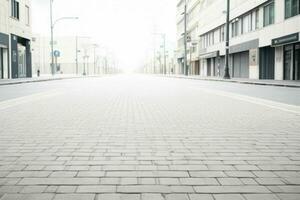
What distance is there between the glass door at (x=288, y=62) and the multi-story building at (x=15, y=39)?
25060mm

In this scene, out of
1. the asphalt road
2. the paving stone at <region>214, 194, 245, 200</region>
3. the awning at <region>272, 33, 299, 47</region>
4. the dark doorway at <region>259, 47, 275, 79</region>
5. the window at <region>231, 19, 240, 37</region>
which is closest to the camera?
the paving stone at <region>214, 194, 245, 200</region>

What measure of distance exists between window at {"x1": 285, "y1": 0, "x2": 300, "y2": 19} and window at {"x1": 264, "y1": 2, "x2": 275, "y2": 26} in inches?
118

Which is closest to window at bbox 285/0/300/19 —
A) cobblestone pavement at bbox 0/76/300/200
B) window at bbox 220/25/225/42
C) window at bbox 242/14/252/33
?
window at bbox 242/14/252/33

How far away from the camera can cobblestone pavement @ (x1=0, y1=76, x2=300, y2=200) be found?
11.9 ft

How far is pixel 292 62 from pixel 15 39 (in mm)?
27400

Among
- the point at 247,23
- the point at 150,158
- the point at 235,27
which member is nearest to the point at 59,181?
the point at 150,158

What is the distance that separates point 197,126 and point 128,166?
128 inches

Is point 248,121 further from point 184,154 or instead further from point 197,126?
point 184,154

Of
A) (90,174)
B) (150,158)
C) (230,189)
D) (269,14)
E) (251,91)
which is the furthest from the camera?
(269,14)

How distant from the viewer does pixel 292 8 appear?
95.7 ft

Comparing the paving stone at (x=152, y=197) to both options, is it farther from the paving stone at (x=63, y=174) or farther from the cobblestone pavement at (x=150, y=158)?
the paving stone at (x=63, y=174)

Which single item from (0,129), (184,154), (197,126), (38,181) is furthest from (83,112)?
(38,181)

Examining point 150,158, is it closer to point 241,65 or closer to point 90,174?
point 90,174

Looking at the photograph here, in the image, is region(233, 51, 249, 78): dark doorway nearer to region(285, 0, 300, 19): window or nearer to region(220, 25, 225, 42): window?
region(220, 25, 225, 42): window
